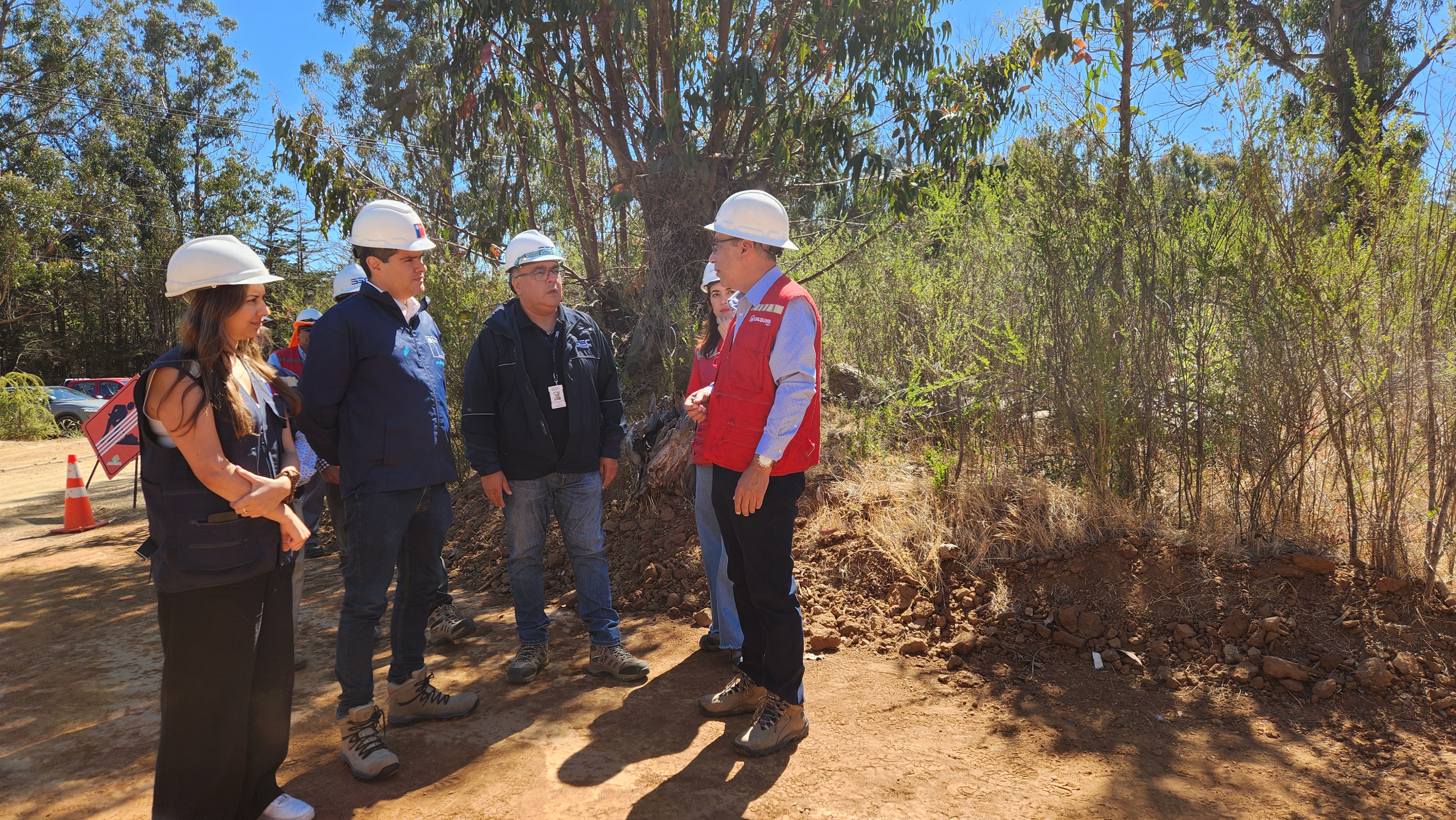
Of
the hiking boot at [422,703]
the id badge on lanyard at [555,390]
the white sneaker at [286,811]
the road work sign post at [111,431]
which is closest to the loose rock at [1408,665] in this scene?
the id badge on lanyard at [555,390]

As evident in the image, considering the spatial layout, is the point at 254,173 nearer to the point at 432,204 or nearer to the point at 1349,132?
the point at 432,204

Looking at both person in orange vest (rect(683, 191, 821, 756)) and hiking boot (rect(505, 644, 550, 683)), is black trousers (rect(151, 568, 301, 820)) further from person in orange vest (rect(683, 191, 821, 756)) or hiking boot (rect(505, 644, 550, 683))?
person in orange vest (rect(683, 191, 821, 756))

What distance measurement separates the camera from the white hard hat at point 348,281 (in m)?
4.67

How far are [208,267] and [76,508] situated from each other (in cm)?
752

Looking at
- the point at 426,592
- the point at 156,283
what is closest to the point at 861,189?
the point at 426,592

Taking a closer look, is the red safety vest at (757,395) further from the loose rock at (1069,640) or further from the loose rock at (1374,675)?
the loose rock at (1374,675)

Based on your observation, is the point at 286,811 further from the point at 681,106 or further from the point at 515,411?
the point at 681,106

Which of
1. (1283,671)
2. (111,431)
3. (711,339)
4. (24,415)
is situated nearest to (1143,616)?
(1283,671)

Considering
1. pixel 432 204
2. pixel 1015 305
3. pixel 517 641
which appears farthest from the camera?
pixel 432 204

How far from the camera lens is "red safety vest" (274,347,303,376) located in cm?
516

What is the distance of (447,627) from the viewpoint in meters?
4.60

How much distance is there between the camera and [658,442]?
6.40m

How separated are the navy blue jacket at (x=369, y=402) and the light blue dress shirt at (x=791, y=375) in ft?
4.22

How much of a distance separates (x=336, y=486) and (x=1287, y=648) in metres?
4.86
